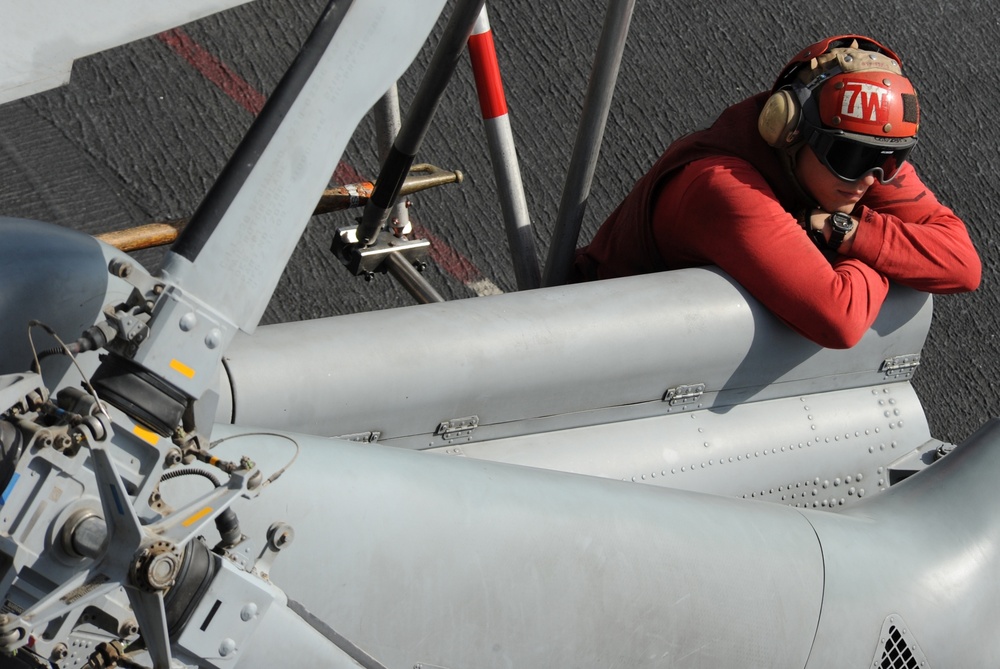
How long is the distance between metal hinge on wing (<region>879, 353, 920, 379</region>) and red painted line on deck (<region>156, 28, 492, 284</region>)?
1364 millimetres

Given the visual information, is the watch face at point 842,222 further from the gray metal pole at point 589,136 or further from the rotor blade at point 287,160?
the rotor blade at point 287,160

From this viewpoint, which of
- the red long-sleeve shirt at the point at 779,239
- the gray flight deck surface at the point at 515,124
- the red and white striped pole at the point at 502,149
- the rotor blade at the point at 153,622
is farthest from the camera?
the gray flight deck surface at the point at 515,124

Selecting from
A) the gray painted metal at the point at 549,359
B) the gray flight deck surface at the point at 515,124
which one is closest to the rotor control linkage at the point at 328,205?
the gray painted metal at the point at 549,359

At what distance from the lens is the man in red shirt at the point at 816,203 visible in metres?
1.80

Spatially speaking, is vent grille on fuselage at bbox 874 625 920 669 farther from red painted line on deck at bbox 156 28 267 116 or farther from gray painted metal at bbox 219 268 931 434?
red painted line on deck at bbox 156 28 267 116

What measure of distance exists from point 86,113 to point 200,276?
2.52m

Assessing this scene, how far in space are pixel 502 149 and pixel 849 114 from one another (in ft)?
2.20

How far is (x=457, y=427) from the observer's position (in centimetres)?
162

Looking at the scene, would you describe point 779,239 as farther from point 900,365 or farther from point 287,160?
point 287,160

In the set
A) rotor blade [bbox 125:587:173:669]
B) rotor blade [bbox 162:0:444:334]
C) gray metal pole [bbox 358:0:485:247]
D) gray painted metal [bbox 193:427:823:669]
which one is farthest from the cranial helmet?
rotor blade [bbox 125:587:173:669]

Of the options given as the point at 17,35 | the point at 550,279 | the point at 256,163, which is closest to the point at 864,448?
the point at 550,279

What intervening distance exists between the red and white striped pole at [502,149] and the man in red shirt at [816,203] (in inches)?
9.4

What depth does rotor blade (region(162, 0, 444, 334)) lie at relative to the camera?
36.1 inches

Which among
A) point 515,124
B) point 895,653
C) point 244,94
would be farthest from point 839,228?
point 244,94
